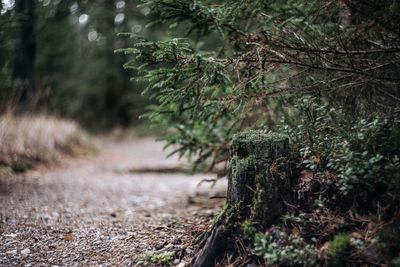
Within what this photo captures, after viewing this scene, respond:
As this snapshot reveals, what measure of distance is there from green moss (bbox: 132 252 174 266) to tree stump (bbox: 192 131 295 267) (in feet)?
0.75

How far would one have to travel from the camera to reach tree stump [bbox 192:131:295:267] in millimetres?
2770

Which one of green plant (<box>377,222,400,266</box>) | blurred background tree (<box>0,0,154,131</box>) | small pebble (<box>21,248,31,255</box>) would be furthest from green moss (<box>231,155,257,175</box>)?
blurred background tree (<box>0,0,154,131</box>)

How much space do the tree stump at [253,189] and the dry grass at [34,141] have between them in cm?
499

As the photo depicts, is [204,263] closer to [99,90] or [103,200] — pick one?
[103,200]

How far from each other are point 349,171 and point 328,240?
493mm

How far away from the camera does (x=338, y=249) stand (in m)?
2.44

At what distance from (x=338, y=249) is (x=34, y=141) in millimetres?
7202

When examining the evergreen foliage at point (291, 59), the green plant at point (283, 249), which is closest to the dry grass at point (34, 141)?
the evergreen foliage at point (291, 59)

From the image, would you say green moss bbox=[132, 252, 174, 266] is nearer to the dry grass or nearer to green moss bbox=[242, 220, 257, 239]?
green moss bbox=[242, 220, 257, 239]

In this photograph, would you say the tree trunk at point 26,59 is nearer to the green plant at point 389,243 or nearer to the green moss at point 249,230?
the green moss at point 249,230

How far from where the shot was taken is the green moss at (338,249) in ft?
7.95

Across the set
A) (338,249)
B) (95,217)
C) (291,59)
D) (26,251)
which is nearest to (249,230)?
(338,249)

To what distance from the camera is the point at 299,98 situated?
3498 mm

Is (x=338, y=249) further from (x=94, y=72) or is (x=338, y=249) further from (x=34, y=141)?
(x=94, y=72)
